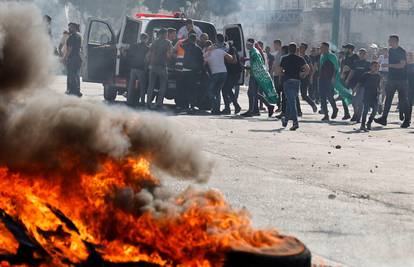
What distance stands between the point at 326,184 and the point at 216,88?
11867 mm

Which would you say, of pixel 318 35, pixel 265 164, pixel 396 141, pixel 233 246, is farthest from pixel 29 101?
pixel 318 35

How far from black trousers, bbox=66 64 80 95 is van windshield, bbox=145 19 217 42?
2396 mm

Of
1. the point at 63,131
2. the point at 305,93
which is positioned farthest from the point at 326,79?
the point at 63,131

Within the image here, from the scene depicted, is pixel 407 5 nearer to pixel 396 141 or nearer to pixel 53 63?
pixel 396 141

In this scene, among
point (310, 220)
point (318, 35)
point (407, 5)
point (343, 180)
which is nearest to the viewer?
point (310, 220)

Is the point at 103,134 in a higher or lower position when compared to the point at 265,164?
higher

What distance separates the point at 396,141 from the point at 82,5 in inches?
2345

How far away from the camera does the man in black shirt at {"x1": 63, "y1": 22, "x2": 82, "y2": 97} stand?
23.7m

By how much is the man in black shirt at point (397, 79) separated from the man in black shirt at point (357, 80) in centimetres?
62

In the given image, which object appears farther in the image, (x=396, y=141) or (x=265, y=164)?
(x=396, y=141)

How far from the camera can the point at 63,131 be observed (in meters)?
5.61

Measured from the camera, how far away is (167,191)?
564cm

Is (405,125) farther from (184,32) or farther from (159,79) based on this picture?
(184,32)

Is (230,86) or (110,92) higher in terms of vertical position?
(230,86)
